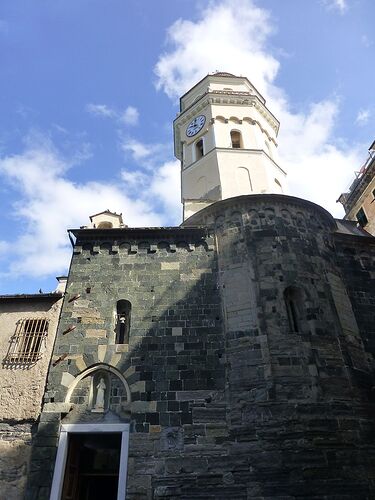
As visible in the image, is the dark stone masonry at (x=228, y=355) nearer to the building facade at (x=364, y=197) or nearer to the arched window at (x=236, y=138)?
the arched window at (x=236, y=138)

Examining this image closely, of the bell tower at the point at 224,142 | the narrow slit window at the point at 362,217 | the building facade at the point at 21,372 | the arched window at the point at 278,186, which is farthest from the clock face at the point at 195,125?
the building facade at the point at 21,372

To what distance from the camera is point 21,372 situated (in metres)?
9.83

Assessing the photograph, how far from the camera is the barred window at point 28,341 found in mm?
10039

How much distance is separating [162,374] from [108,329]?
192cm

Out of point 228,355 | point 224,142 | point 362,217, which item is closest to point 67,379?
point 228,355

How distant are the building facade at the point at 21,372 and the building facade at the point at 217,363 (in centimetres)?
33

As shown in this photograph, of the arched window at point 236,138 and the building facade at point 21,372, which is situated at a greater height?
the arched window at point 236,138

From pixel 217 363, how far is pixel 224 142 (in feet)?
36.1

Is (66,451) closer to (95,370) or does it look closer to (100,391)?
(100,391)

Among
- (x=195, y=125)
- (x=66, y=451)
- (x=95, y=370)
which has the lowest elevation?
(x=66, y=451)

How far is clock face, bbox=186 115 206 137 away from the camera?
1894 centimetres

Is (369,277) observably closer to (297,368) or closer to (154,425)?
(297,368)

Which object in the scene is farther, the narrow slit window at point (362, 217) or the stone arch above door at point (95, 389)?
the narrow slit window at point (362, 217)

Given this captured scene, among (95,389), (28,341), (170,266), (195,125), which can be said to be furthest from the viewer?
(195,125)
